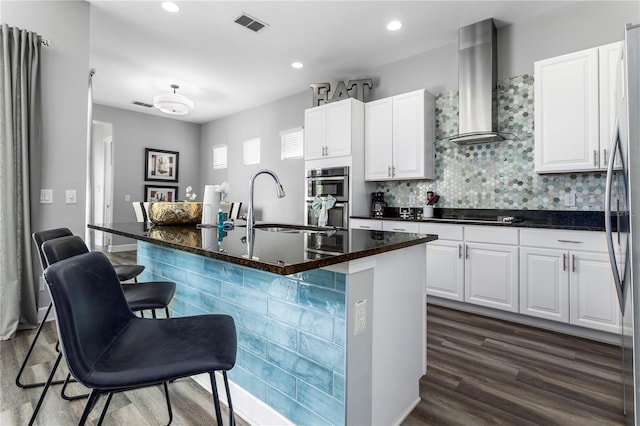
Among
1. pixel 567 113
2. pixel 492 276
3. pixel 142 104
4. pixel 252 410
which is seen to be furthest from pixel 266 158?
pixel 252 410

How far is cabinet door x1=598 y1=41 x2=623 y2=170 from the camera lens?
2.61m

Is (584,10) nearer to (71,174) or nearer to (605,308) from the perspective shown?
(605,308)

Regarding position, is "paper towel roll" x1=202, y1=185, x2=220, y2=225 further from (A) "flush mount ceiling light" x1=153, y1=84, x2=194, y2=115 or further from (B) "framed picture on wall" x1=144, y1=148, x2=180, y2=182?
(B) "framed picture on wall" x1=144, y1=148, x2=180, y2=182

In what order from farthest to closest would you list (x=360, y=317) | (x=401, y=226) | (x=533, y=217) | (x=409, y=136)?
(x=409, y=136) → (x=401, y=226) → (x=533, y=217) → (x=360, y=317)

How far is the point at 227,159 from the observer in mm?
7070

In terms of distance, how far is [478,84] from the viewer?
134 inches

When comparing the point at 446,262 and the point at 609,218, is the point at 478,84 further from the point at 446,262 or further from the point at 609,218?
the point at 609,218

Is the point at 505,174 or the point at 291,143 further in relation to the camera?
the point at 291,143

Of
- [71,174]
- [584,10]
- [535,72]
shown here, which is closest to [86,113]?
[71,174]

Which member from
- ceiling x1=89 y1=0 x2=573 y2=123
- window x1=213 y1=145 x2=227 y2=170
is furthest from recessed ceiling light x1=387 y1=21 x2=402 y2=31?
window x1=213 y1=145 x2=227 y2=170

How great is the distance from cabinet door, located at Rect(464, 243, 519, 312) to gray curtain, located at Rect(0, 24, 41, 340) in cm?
387

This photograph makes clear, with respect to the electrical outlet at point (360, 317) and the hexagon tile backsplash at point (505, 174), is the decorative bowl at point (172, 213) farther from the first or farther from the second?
the hexagon tile backsplash at point (505, 174)

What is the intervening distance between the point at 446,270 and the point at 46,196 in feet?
12.4

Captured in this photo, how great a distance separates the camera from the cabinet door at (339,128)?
418 centimetres
